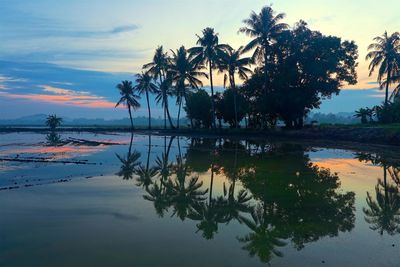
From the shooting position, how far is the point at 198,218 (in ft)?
33.0

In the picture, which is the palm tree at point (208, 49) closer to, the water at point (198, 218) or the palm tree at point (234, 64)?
the palm tree at point (234, 64)

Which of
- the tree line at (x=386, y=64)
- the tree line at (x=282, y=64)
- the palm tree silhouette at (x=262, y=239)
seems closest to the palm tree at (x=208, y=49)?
the tree line at (x=282, y=64)

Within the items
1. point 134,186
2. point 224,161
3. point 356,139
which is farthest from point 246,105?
point 134,186

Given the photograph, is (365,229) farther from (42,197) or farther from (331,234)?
(42,197)

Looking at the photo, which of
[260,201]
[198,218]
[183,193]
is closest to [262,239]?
[198,218]

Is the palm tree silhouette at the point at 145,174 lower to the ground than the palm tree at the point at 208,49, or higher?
lower

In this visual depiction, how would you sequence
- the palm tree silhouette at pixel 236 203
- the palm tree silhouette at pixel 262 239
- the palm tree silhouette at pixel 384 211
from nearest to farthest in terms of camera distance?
the palm tree silhouette at pixel 262 239 → the palm tree silhouette at pixel 384 211 → the palm tree silhouette at pixel 236 203

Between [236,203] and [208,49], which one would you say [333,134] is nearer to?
[208,49]

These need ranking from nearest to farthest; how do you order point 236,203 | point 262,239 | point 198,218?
point 262,239 → point 198,218 → point 236,203

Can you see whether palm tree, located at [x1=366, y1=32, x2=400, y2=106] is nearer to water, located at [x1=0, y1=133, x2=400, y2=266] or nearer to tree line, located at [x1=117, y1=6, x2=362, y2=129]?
tree line, located at [x1=117, y1=6, x2=362, y2=129]

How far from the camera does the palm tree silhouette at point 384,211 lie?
929 cm

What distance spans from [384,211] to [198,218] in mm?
5742

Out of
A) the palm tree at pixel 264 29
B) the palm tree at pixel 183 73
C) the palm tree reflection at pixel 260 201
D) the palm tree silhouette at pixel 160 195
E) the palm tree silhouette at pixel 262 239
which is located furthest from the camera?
the palm tree at pixel 183 73

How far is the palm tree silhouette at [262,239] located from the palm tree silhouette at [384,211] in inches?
109
